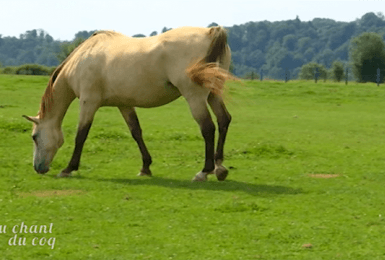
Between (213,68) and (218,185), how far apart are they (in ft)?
6.07

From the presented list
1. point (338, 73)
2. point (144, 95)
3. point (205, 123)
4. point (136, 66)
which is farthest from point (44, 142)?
point (338, 73)

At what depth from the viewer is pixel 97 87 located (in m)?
11.5

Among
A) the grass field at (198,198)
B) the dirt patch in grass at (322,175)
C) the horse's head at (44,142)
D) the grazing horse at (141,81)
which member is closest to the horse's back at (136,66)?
the grazing horse at (141,81)

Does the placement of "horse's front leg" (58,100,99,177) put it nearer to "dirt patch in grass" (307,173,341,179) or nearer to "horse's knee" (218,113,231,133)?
"horse's knee" (218,113,231,133)

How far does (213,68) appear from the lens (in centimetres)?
1033

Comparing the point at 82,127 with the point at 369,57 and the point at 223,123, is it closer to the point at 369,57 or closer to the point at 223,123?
the point at 223,123

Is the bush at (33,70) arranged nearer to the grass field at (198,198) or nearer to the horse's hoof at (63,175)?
the grass field at (198,198)

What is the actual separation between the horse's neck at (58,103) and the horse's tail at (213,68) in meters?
2.64

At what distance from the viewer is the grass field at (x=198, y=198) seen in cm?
704

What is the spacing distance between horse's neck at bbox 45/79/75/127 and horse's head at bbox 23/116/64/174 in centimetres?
10

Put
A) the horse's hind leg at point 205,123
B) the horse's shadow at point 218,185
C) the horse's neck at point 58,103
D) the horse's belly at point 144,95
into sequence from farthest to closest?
the horse's neck at point 58,103
the horse's belly at point 144,95
the horse's hind leg at point 205,123
the horse's shadow at point 218,185

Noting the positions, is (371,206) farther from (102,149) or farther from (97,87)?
(102,149)

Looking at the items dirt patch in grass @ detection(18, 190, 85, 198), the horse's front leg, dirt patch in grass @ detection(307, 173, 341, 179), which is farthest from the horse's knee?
dirt patch in grass @ detection(18, 190, 85, 198)

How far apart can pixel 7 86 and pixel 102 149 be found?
2023 centimetres
